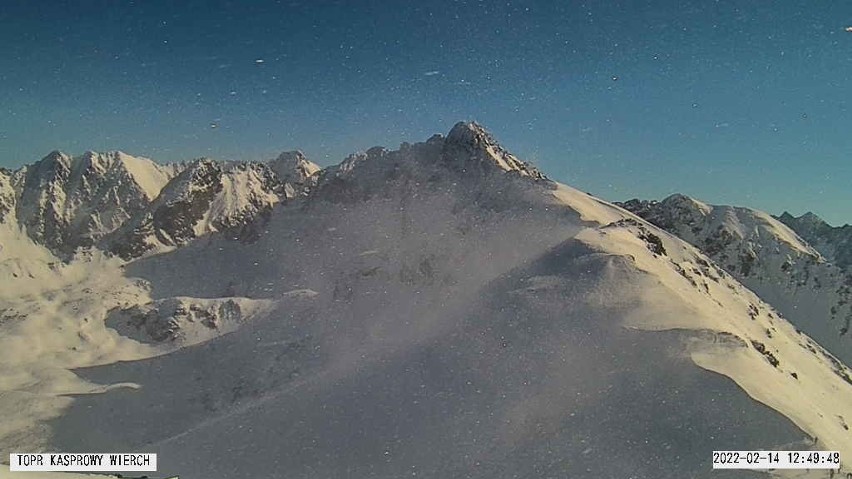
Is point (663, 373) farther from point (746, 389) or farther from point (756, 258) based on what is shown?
point (756, 258)

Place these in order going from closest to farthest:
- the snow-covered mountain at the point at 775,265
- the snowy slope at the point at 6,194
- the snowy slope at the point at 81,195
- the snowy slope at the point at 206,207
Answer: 1. the snowy slope at the point at 206,207
2. the snowy slope at the point at 81,195
3. the snowy slope at the point at 6,194
4. the snow-covered mountain at the point at 775,265

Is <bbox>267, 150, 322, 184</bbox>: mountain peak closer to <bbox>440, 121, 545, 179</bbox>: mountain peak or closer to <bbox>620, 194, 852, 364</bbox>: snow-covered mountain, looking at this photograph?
<bbox>440, 121, 545, 179</bbox>: mountain peak

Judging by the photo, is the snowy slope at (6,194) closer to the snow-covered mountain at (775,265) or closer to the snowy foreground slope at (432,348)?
the snowy foreground slope at (432,348)

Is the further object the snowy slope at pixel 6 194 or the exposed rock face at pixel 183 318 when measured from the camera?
the snowy slope at pixel 6 194

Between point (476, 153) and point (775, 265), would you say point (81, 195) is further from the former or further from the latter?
point (775, 265)

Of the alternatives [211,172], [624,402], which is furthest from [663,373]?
[211,172]

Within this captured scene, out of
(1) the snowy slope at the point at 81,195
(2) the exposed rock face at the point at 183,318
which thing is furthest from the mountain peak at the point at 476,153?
(1) the snowy slope at the point at 81,195

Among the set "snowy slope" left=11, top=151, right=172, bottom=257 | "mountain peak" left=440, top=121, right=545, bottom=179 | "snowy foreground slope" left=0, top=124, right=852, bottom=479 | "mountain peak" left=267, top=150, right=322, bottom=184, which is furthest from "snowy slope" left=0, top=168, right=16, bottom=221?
"mountain peak" left=440, top=121, right=545, bottom=179
